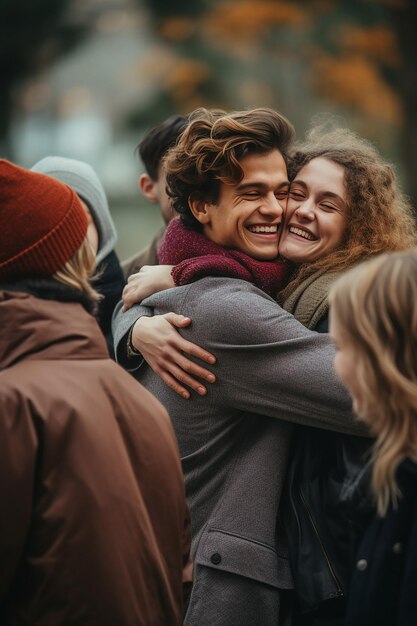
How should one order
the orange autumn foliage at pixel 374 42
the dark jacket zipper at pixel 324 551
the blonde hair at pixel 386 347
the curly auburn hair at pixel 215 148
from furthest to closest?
the orange autumn foliage at pixel 374 42 < the curly auburn hair at pixel 215 148 < the dark jacket zipper at pixel 324 551 < the blonde hair at pixel 386 347

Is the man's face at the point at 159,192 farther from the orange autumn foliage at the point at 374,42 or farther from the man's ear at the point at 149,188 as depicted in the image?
the orange autumn foliage at the point at 374,42

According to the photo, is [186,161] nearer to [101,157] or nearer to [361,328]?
[361,328]

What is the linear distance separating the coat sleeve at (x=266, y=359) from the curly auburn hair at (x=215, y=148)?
1.39ft

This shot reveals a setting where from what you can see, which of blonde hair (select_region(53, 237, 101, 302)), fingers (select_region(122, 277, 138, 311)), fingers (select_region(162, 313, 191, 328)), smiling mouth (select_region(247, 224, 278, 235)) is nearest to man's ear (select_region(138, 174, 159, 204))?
fingers (select_region(122, 277, 138, 311))

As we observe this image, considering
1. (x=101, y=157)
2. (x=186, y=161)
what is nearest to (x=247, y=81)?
(x=101, y=157)

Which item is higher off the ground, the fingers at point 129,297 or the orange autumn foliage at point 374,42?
the fingers at point 129,297

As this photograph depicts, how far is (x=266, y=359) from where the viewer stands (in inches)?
121

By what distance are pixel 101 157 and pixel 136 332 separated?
1461cm

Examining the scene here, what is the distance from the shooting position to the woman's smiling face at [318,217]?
3410 millimetres

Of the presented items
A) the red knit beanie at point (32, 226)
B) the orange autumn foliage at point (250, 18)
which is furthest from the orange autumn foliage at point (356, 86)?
the red knit beanie at point (32, 226)

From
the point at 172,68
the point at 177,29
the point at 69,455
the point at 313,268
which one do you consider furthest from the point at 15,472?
the point at 172,68

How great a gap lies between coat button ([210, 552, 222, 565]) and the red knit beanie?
1131mm

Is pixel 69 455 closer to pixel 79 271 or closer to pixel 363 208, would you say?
pixel 79 271

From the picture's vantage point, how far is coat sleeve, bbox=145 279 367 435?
9.75 feet
